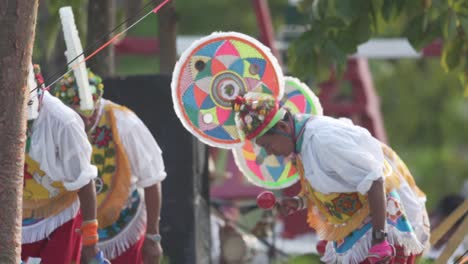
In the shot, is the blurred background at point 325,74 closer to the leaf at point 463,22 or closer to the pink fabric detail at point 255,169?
the leaf at point 463,22

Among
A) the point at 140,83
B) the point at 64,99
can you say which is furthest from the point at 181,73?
the point at 140,83

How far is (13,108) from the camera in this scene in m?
5.26

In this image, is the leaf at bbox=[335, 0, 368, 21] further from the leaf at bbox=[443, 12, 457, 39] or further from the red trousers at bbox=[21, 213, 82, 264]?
the red trousers at bbox=[21, 213, 82, 264]

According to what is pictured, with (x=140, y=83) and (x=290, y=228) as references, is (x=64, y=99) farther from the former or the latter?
(x=290, y=228)

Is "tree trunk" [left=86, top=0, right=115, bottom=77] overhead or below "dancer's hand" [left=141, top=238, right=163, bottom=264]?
overhead

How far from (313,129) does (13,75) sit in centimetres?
164

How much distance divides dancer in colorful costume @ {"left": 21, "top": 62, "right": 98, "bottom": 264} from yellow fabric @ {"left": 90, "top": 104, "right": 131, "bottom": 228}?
2.07 ft

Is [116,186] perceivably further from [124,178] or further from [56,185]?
[56,185]

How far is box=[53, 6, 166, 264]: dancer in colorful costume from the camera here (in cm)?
720

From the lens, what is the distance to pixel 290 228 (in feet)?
39.7

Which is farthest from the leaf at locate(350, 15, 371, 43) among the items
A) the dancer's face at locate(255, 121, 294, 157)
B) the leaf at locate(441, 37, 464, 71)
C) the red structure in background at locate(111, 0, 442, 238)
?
the red structure in background at locate(111, 0, 442, 238)

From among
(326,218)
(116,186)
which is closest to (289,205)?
(326,218)

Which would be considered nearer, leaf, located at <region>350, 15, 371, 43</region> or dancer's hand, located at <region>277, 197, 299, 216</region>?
dancer's hand, located at <region>277, 197, 299, 216</region>

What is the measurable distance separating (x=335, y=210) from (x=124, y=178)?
1.31 metres
